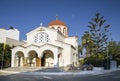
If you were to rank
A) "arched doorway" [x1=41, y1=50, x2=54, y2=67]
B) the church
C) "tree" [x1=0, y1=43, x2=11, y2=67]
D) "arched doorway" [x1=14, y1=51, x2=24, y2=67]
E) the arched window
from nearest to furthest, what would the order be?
the church
"tree" [x1=0, y1=43, x2=11, y2=67]
"arched doorway" [x1=41, y1=50, x2=54, y2=67]
"arched doorway" [x1=14, y1=51, x2=24, y2=67]
the arched window

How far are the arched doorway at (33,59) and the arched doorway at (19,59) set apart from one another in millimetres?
2548

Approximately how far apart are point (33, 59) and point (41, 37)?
5358 millimetres

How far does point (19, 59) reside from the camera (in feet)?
144

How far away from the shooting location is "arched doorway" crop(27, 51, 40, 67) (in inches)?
1633

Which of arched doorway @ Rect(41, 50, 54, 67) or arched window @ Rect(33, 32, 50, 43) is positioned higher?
arched window @ Rect(33, 32, 50, 43)

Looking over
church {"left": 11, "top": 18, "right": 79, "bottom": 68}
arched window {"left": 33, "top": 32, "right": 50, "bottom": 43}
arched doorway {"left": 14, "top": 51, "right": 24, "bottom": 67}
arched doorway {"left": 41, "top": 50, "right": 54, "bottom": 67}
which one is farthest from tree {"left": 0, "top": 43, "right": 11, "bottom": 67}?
arched doorway {"left": 41, "top": 50, "right": 54, "bottom": 67}

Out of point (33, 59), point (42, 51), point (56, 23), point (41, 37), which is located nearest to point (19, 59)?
point (33, 59)

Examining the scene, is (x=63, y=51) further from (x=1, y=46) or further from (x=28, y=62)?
(x=1, y=46)

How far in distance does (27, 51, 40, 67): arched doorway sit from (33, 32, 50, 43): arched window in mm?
3099

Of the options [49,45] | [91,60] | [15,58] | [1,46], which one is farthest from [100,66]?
[1,46]

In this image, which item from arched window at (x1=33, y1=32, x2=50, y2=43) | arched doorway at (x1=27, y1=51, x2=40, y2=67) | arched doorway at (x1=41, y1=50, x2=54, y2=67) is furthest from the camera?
arched window at (x1=33, y1=32, x2=50, y2=43)

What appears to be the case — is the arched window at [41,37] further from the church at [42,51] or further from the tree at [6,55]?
the tree at [6,55]

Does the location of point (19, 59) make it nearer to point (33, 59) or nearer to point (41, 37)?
point (33, 59)

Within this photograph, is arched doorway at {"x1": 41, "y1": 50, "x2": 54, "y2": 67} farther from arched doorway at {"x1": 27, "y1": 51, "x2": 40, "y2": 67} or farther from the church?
arched doorway at {"x1": 27, "y1": 51, "x2": 40, "y2": 67}
